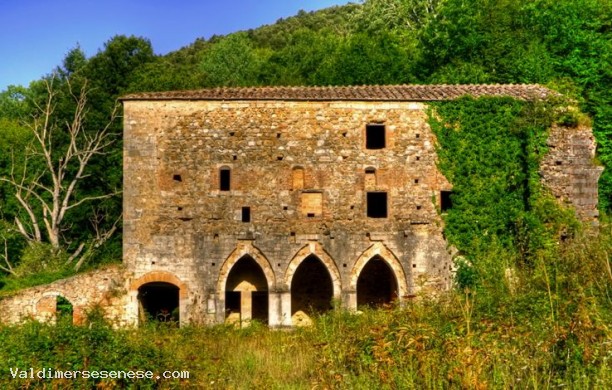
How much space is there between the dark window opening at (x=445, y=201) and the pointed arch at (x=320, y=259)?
4.06 metres

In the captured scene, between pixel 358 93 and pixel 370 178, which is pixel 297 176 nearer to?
pixel 370 178

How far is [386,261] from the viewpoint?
68.7 ft

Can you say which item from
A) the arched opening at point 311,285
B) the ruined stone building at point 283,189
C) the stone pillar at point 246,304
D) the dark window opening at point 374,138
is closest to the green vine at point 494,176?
the ruined stone building at point 283,189

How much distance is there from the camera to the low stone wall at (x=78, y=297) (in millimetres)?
19391

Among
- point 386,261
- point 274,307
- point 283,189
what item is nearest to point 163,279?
point 274,307

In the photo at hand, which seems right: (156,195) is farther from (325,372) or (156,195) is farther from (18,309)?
(325,372)

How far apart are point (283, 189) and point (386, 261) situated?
4099mm

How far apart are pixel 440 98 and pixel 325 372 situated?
46.8 feet

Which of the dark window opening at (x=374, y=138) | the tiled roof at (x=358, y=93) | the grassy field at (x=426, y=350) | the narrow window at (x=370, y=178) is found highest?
the tiled roof at (x=358, y=93)

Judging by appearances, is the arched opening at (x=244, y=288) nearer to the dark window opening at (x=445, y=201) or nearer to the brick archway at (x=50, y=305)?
the brick archway at (x=50, y=305)

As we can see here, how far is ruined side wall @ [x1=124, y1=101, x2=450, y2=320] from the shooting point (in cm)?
2075

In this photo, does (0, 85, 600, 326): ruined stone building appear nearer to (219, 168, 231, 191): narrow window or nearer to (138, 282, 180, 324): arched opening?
(219, 168, 231, 191): narrow window

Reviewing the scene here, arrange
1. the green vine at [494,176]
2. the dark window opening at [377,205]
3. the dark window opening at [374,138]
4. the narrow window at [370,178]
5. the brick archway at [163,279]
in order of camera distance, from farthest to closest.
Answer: the dark window opening at [377,205], the dark window opening at [374,138], the narrow window at [370,178], the brick archway at [163,279], the green vine at [494,176]

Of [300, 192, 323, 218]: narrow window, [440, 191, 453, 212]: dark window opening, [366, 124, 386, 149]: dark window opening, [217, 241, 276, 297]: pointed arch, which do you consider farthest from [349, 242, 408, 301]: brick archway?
[366, 124, 386, 149]: dark window opening
